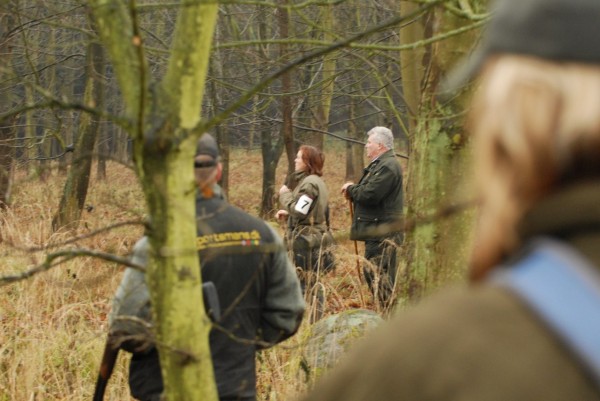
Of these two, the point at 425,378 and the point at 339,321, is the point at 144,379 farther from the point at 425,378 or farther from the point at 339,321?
the point at 425,378

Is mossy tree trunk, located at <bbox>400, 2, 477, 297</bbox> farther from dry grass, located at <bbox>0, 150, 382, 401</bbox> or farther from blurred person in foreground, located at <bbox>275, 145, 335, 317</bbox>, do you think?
blurred person in foreground, located at <bbox>275, 145, 335, 317</bbox>

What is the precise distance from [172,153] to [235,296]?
1387 millimetres

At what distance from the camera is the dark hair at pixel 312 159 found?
821 centimetres

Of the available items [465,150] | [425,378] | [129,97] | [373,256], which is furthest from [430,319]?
[373,256]

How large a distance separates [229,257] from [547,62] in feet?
9.46

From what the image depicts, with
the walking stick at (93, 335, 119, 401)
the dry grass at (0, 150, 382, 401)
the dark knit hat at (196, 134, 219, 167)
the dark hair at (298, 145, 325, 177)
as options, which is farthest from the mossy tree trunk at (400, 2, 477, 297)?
the dark hair at (298, 145, 325, 177)

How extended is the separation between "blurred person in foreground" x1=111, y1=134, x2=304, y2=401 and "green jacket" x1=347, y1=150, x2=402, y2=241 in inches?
162

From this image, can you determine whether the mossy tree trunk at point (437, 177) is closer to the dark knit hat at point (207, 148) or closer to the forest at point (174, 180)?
the forest at point (174, 180)

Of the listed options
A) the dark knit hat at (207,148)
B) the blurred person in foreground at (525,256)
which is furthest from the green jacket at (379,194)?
the blurred person in foreground at (525,256)

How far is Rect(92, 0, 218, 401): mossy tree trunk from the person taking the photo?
2.55 metres

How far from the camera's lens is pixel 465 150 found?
4.83 meters

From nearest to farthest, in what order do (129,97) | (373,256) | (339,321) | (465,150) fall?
1. (129,97)
2. (465,150)
3. (339,321)
4. (373,256)

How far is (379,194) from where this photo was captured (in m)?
8.13

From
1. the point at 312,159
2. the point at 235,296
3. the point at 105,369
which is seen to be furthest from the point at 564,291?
the point at 312,159
